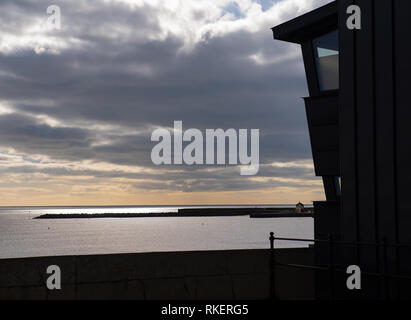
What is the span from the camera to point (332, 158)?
14.2m

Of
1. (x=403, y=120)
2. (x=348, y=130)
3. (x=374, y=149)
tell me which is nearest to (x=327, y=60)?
(x=348, y=130)

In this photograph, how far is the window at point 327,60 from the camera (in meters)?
14.1

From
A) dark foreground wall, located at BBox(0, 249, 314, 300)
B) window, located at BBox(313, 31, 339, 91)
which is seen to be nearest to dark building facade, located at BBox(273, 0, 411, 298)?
window, located at BBox(313, 31, 339, 91)

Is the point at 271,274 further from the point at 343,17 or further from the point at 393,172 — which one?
the point at 343,17

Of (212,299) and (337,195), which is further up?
(337,195)

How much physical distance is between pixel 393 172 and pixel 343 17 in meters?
3.94

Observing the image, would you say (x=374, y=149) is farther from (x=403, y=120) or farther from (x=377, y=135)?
(x=403, y=120)

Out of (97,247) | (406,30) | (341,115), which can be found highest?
(406,30)

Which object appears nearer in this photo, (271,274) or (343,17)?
(271,274)

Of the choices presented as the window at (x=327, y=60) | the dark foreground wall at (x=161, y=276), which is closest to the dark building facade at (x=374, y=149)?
the window at (x=327, y=60)

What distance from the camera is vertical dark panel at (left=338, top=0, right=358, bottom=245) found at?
1216cm

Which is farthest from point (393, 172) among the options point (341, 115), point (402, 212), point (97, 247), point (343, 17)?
point (97, 247)

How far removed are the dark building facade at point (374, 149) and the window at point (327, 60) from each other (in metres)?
0.53

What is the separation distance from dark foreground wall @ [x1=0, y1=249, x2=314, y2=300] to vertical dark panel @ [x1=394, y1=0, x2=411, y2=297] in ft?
8.70
